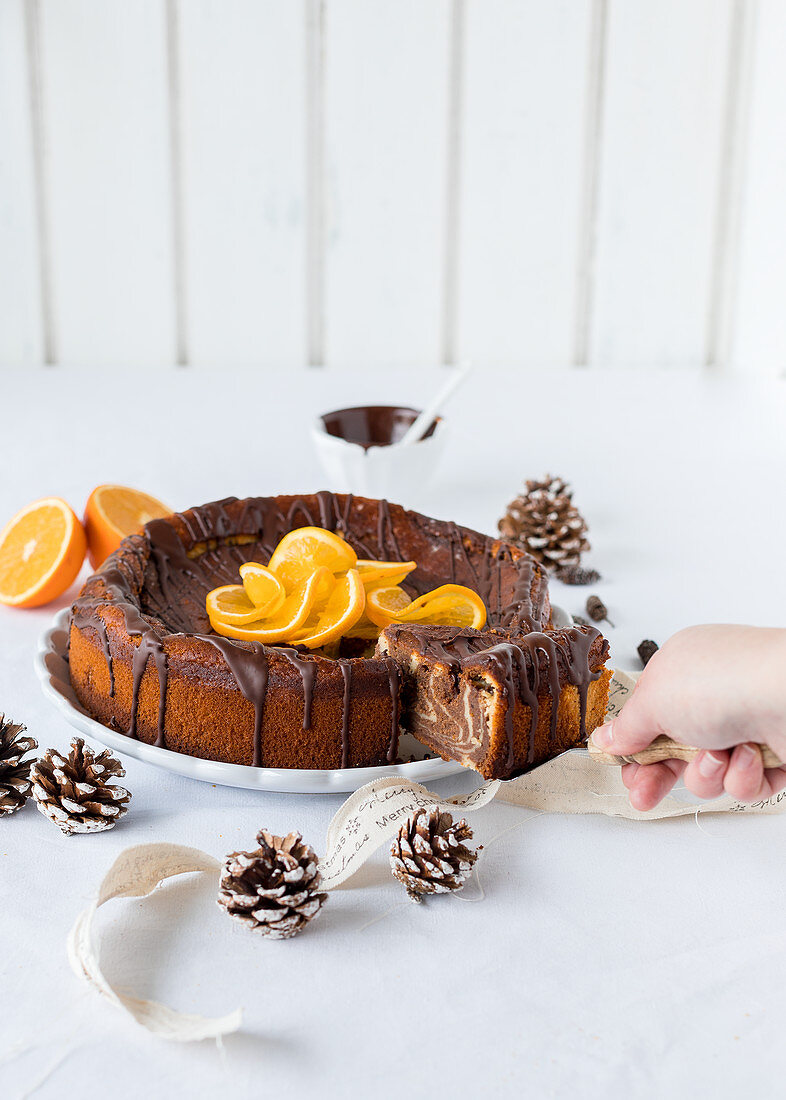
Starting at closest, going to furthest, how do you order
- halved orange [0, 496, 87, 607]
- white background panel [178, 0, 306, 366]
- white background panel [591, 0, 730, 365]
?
halved orange [0, 496, 87, 607] < white background panel [178, 0, 306, 366] < white background panel [591, 0, 730, 365]

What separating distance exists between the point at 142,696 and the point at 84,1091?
0.49 meters

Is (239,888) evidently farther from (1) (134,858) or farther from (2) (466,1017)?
(2) (466,1017)

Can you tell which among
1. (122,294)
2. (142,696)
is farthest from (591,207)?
(142,696)

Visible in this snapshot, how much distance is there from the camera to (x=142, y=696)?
4.31 ft

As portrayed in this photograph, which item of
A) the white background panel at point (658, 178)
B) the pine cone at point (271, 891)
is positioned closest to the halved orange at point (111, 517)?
the pine cone at point (271, 891)

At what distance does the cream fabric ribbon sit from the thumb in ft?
0.49

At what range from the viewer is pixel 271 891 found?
1068 mm

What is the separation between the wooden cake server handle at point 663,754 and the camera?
43.0 inches

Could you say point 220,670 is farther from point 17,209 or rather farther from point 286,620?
point 17,209

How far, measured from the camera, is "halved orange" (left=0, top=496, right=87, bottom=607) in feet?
5.96

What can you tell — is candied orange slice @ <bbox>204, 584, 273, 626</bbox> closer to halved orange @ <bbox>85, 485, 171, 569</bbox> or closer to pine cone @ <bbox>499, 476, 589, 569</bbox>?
halved orange @ <bbox>85, 485, 171, 569</bbox>

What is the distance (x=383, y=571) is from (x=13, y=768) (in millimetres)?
535

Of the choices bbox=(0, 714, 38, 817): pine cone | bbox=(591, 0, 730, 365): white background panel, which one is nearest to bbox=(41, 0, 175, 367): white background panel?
bbox=(591, 0, 730, 365): white background panel

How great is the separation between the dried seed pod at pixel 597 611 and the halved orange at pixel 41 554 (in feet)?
2.79
